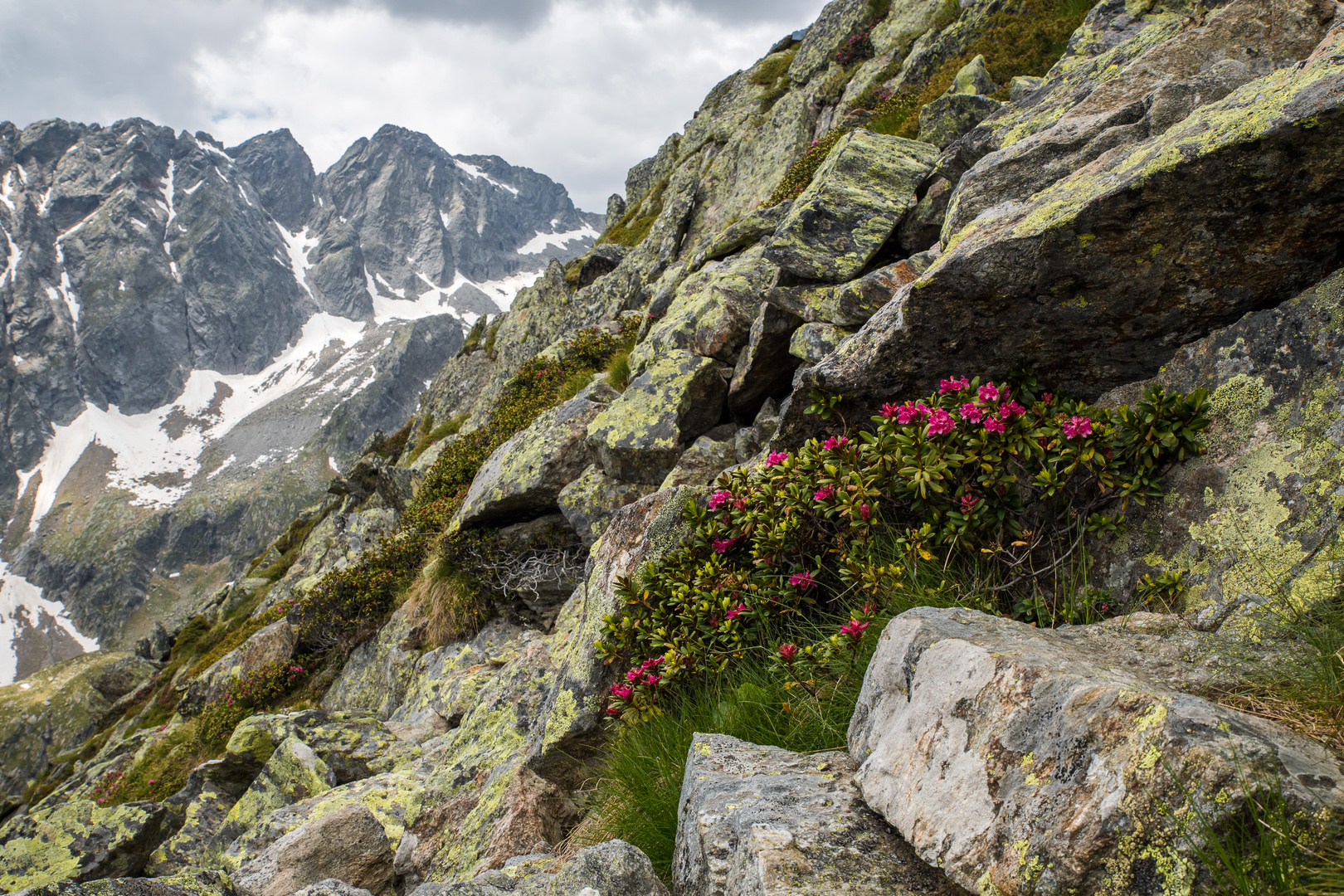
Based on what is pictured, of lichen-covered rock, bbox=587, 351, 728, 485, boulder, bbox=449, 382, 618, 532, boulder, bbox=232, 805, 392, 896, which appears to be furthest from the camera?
boulder, bbox=449, 382, 618, 532

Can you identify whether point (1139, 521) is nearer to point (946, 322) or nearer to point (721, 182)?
point (946, 322)

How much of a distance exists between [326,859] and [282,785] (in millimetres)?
3999

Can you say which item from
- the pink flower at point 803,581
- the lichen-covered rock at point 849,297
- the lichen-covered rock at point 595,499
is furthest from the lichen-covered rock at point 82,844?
the lichen-covered rock at point 849,297

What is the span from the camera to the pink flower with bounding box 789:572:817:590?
5.34 meters

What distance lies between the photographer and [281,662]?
1739 cm

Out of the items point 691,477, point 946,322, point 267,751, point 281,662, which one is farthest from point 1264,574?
point 281,662

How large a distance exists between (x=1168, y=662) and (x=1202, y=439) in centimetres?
210

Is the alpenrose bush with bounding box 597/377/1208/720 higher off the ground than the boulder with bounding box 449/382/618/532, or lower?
lower

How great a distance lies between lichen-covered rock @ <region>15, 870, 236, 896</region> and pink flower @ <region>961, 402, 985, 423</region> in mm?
6305

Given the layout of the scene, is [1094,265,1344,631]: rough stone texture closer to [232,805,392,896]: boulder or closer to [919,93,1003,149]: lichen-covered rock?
[232,805,392,896]: boulder

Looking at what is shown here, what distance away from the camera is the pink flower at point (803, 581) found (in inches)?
210

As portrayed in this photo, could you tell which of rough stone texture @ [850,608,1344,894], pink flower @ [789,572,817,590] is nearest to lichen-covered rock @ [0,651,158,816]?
pink flower @ [789,572,817,590]

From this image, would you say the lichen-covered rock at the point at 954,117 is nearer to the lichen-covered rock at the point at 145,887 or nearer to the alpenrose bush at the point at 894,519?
the alpenrose bush at the point at 894,519

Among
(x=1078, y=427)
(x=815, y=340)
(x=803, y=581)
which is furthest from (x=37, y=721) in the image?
(x=1078, y=427)
